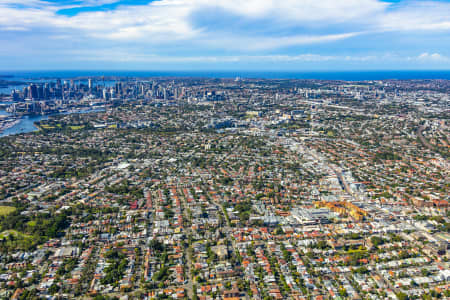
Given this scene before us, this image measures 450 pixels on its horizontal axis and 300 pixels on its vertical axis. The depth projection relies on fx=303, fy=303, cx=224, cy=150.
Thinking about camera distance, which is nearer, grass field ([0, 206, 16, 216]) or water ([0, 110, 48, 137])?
grass field ([0, 206, 16, 216])

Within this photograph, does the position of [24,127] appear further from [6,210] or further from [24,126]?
[6,210]

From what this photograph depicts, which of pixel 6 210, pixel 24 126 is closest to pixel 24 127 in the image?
pixel 24 126

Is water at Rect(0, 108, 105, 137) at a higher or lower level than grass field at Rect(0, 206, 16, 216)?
higher

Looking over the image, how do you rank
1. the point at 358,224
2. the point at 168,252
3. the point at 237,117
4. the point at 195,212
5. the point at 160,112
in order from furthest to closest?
1. the point at 160,112
2. the point at 237,117
3. the point at 195,212
4. the point at 358,224
5. the point at 168,252

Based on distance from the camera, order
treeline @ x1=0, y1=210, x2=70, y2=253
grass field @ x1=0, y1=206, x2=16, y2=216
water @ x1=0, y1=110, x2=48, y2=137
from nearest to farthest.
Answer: treeline @ x1=0, y1=210, x2=70, y2=253, grass field @ x1=0, y1=206, x2=16, y2=216, water @ x1=0, y1=110, x2=48, y2=137

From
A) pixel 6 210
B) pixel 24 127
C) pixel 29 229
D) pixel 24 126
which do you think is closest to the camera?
pixel 29 229

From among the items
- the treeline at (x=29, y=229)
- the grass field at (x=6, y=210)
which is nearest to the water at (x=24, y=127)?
the grass field at (x=6, y=210)

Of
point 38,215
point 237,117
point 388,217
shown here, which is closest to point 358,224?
point 388,217

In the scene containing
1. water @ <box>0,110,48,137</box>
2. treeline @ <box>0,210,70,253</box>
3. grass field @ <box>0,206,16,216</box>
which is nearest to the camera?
treeline @ <box>0,210,70,253</box>

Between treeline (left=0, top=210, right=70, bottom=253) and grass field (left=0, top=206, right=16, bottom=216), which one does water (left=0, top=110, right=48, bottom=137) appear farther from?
treeline (left=0, top=210, right=70, bottom=253)

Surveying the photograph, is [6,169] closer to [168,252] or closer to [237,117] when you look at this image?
[168,252]

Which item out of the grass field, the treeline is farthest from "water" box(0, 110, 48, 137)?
the treeline
